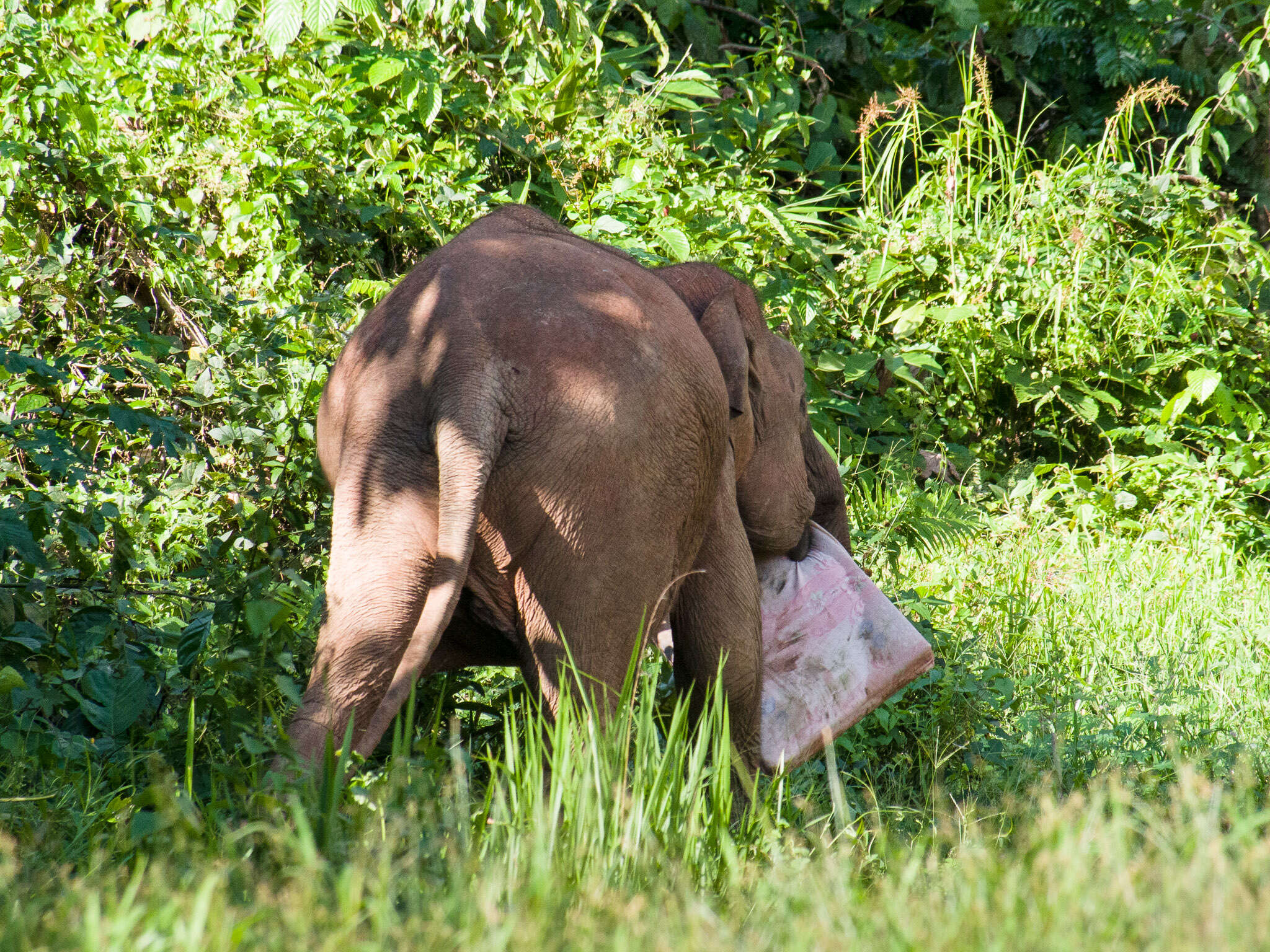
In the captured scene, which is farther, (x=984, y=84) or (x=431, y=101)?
(x=984, y=84)

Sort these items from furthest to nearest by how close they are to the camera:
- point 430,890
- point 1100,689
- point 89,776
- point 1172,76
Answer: point 1172,76
point 1100,689
point 89,776
point 430,890

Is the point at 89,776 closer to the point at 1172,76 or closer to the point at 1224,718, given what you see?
the point at 1224,718

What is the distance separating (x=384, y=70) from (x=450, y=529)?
13.2ft

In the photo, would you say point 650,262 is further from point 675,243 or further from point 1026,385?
point 1026,385

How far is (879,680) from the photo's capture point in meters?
3.71

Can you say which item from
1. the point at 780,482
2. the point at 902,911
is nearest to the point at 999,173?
the point at 780,482

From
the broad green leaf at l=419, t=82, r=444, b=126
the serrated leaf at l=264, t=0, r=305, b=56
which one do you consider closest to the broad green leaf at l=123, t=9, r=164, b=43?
the serrated leaf at l=264, t=0, r=305, b=56

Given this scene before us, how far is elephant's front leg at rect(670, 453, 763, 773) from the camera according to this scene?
3.37 metres

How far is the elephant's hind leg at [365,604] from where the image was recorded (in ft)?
8.55

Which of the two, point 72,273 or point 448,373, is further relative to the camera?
point 72,273

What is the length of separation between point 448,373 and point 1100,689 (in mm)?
3199

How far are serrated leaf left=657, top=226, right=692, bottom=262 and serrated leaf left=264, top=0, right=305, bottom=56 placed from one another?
1842 mm

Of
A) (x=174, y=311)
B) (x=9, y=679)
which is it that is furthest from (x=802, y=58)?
(x=9, y=679)

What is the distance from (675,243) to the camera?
19.2 ft
